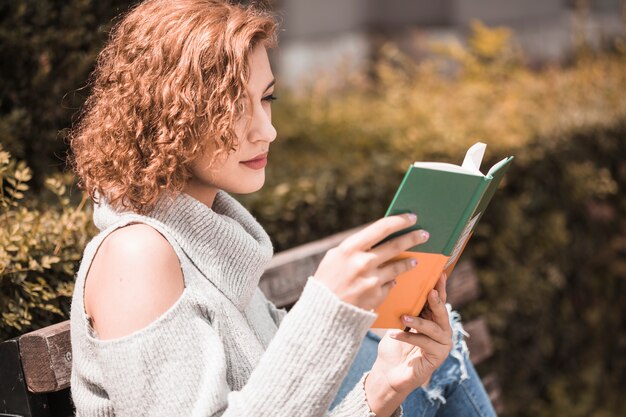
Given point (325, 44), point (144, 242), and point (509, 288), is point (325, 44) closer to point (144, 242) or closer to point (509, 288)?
point (509, 288)

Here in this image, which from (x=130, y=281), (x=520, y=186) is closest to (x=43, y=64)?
(x=130, y=281)

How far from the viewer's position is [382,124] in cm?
432

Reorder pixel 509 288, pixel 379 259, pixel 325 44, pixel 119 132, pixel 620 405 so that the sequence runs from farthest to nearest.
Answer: pixel 325 44, pixel 620 405, pixel 509 288, pixel 119 132, pixel 379 259

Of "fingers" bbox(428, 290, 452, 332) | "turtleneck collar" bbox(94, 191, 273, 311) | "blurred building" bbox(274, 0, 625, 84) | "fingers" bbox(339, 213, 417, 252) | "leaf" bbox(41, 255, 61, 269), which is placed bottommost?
"blurred building" bbox(274, 0, 625, 84)

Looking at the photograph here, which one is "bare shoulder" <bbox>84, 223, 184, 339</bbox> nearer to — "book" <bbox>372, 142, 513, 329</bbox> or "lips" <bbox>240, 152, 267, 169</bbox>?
"lips" <bbox>240, 152, 267, 169</bbox>

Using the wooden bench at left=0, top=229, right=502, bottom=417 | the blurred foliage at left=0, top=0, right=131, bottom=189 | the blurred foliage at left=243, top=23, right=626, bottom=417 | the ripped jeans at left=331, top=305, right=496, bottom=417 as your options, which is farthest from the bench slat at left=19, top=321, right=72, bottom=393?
the blurred foliage at left=243, top=23, right=626, bottom=417

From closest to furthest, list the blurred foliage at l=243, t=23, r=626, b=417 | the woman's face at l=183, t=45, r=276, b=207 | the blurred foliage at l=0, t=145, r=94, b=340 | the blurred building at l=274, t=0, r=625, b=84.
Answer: the woman's face at l=183, t=45, r=276, b=207, the blurred foliage at l=0, t=145, r=94, b=340, the blurred foliage at l=243, t=23, r=626, b=417, the blurred building at l=274, t=0, r=625, b=84

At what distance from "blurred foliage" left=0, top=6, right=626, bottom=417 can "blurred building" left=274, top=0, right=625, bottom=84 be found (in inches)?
214

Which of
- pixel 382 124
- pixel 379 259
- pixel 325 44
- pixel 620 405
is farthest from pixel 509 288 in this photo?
pixel 325 44

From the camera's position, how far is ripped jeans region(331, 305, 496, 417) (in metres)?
2.21

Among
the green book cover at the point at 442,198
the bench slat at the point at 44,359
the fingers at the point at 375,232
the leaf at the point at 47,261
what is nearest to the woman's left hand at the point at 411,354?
the green book cover at the point at 442,198

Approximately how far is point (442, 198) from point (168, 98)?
583mm

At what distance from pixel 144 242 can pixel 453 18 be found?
10.6 metres

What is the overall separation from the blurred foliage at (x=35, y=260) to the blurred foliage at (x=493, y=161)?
0.18 feet
